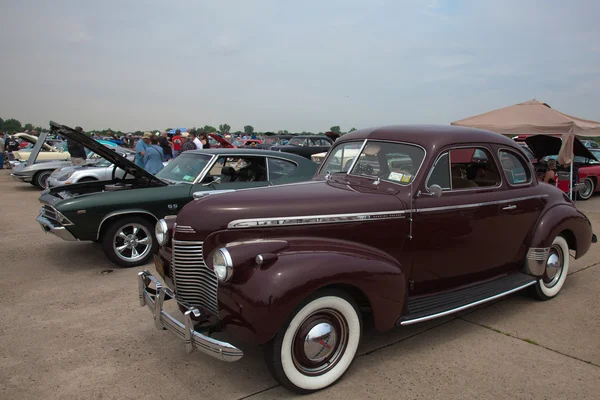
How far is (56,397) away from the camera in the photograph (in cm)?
284

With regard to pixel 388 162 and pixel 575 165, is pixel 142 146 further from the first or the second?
pixel 575 165

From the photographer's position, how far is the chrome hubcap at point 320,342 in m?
2.85

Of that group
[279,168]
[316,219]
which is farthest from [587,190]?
[316,219]

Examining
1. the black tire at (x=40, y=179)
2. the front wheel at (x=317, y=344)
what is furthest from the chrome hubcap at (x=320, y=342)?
the black tire at (x=40, y=179)

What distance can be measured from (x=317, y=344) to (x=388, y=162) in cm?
180

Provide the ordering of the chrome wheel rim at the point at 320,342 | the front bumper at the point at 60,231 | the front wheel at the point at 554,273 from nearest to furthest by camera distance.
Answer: the chrome wheel rim at the point at 320,342
the front wheel at the point at 554,273
the front bumper at the point at 60,231

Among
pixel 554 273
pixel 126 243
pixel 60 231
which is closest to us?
pixel 554 273

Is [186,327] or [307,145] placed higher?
[307,145]

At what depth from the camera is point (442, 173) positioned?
3.76m

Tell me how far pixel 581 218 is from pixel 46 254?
7.24 metres

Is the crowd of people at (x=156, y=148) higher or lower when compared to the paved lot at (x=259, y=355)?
higher

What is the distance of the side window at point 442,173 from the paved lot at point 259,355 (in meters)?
1.39

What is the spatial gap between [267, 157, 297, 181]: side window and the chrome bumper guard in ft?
11.1

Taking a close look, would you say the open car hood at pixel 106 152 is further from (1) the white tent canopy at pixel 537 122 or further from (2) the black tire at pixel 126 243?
(1) the white tent canopy at pixel 537 122
